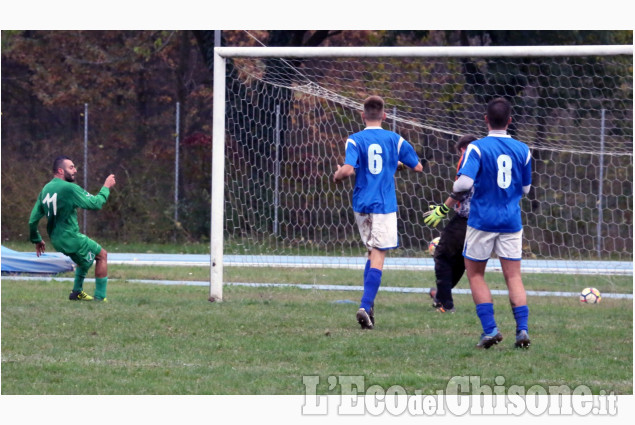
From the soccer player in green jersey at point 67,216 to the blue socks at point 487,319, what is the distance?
4.34 m

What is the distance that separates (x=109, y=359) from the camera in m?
6.30

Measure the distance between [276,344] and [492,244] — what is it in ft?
5.88

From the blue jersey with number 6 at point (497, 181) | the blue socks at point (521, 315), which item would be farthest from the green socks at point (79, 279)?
the blue socks at point (521, 315)

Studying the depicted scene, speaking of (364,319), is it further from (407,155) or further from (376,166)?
(407,155)

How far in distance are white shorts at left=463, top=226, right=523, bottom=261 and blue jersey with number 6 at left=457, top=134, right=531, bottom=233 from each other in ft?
0.16

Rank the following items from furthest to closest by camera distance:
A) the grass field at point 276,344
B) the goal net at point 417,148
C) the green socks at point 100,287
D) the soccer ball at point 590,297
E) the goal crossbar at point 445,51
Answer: the goal net at point 417,148 < the soccer ball at point 590,297 < the green socks at point 100,287 < the goal crossbar at point 445,51 < the grass field at point 276,344

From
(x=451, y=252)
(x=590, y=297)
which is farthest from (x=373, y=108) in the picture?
(x=590, y=297)

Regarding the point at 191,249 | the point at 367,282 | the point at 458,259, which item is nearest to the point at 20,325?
the point at 367,282

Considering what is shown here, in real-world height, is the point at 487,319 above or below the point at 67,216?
below

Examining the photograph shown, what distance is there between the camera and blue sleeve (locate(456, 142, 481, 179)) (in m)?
6.75

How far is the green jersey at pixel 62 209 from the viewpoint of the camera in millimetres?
9625

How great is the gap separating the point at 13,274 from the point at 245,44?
11970 millimetres

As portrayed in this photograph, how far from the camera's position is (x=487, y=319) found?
688 centimetres

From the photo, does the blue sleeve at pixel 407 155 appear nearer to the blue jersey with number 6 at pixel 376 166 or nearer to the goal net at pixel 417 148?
the blue jersey with number 6 at pixel 376 166
